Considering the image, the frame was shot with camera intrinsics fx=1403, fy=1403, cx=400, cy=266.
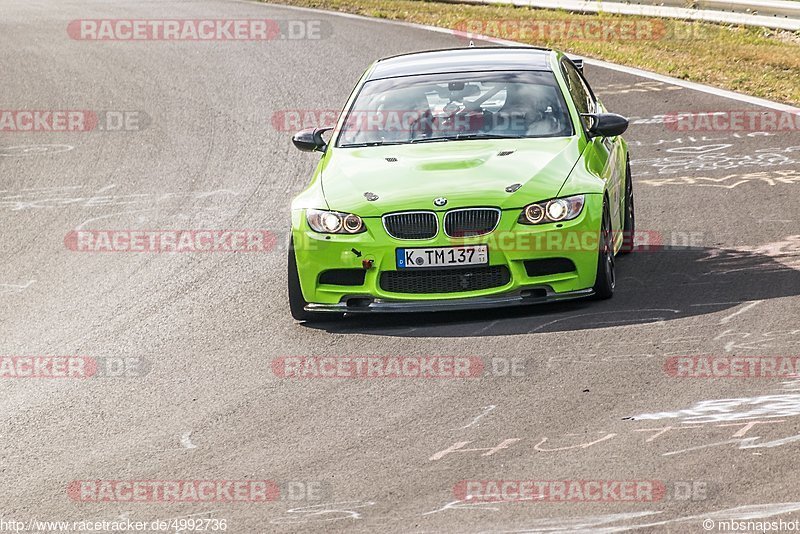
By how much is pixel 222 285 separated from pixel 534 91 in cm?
268

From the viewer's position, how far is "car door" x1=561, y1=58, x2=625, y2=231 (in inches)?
377

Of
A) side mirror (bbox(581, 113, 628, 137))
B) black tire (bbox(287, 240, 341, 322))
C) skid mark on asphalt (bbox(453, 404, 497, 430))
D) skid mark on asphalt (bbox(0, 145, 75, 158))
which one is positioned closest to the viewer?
skid mark on asphalt (bbox(453, 404, 497, 430))

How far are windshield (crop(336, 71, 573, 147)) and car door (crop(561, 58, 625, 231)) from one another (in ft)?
0.76

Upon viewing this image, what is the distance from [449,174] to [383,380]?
189cm

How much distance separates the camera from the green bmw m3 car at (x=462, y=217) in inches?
342

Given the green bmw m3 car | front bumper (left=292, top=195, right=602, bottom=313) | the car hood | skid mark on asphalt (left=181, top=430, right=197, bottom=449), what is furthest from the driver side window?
skid mark on asphalt (left=181, top=430, right=197, bottom=449)

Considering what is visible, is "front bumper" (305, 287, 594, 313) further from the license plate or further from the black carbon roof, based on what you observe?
the black carbon roof

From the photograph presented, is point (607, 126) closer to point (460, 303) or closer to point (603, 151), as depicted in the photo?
point (603, 151)

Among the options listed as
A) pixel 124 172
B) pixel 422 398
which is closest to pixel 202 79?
pixel 124 172

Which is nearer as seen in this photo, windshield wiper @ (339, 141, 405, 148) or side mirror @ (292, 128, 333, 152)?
windshield wiper @ (339, 141, 405, 148)

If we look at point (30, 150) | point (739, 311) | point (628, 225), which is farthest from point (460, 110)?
point (30, 150)

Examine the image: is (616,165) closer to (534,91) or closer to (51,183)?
(534,91)

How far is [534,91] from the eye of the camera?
33.2ft

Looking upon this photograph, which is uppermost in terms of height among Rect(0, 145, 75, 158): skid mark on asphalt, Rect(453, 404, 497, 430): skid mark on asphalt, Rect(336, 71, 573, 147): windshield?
Rect(336, 71, 573, 147): windshield
